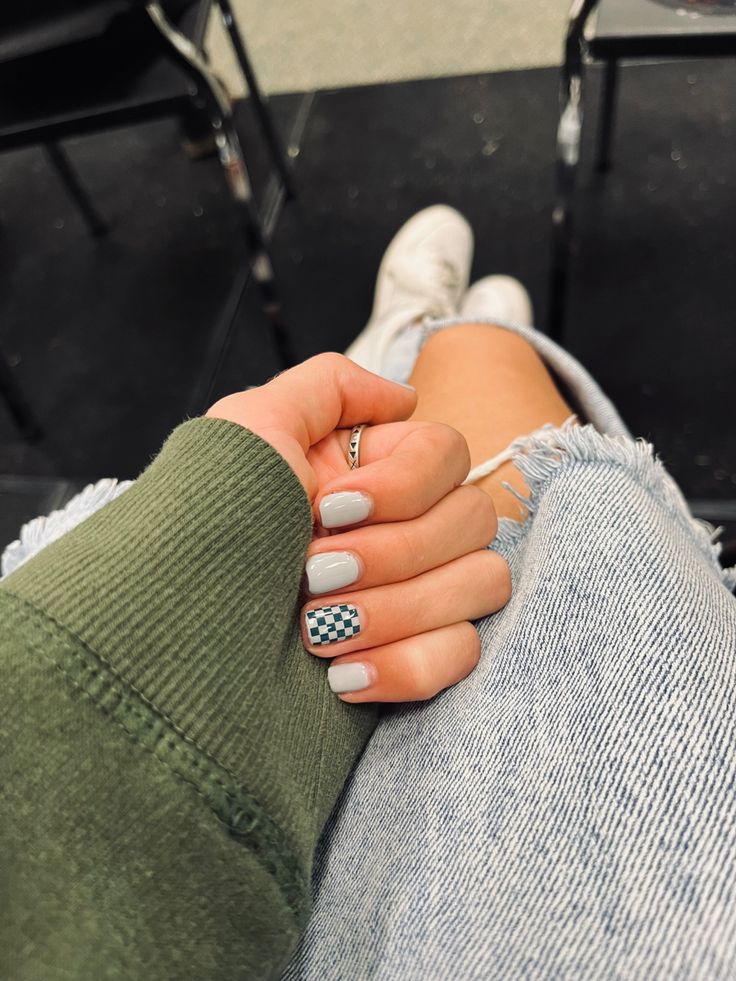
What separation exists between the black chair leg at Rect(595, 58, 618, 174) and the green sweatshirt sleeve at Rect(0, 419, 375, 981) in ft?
3.65

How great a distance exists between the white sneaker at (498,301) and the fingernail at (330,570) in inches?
25.1

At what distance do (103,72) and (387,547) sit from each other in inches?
29.8

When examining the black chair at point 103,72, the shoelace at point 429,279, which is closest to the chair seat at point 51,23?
the black chair at point 103,72

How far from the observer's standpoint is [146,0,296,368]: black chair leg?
740 mm

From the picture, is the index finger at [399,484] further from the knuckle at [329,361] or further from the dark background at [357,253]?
the dark background at [357,253]

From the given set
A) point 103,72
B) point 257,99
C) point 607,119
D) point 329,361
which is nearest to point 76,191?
point 257,99

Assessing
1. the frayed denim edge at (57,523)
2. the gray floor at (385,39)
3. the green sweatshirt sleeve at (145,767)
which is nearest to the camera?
the green sweatshirt sleeve at (145,767)

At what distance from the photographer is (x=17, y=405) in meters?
1.10

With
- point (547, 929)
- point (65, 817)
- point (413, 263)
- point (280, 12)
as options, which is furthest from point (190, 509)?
point (280, 12)

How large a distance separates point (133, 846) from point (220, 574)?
0.12 m

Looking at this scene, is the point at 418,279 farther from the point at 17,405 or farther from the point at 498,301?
the point at 17,405

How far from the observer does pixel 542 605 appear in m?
0.40

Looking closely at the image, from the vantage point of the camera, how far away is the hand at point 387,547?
0.39 metres

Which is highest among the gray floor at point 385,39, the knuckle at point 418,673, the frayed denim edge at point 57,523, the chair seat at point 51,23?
the chair seat at point 51,23
